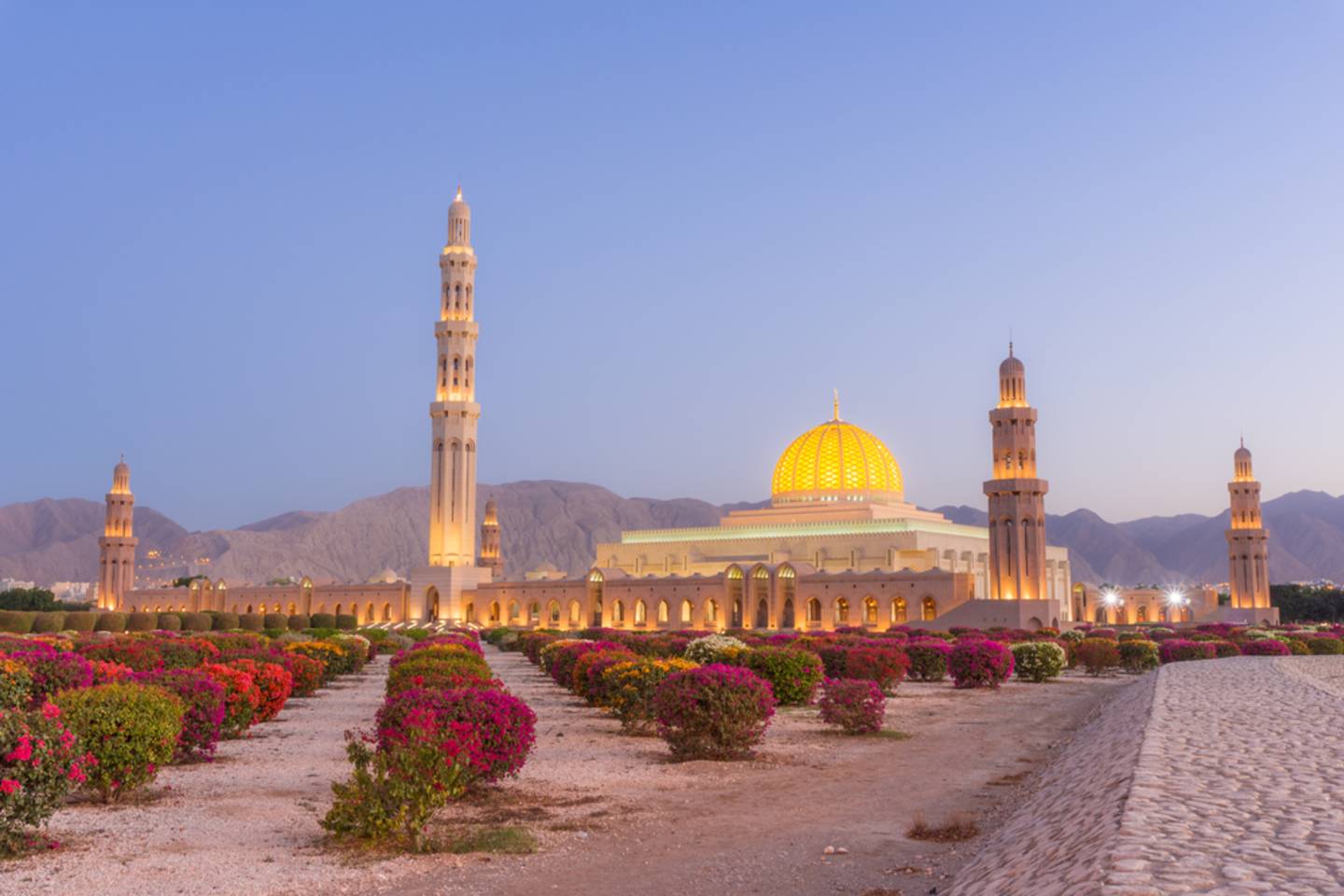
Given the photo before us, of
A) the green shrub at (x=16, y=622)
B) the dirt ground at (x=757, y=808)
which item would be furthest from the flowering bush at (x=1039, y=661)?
the green shrub at (x=16, y=622)

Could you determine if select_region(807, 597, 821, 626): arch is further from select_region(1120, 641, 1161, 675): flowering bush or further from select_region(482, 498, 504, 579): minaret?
select_region(482, 498, 504, 579): minaret

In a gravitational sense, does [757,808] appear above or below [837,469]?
below

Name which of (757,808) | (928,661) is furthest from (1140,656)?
(757,808)

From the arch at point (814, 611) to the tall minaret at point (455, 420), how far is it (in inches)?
733

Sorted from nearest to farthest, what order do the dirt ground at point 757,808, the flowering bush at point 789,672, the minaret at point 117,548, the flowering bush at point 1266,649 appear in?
the dirt ground at point 757,808 < the flowering bush at point 789,672 < the flowering bush at point 1266,649 < the minaret at point 117,548

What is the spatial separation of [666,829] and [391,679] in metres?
6.91

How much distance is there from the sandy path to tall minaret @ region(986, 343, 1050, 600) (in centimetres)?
3877

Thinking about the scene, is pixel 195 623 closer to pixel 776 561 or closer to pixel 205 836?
pixel 776 561

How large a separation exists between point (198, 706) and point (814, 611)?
43.1 metres

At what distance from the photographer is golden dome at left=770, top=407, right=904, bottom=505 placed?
205 ft

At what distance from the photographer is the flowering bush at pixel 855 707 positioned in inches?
547

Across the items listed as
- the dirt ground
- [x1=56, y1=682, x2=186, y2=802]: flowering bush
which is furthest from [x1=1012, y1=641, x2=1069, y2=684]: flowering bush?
[x1=56, y1=682, x2=186, y2=802]: flowering bush

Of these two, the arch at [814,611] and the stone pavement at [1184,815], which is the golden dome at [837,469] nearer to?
the arch at [814,611]

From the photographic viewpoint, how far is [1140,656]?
87.3ft
